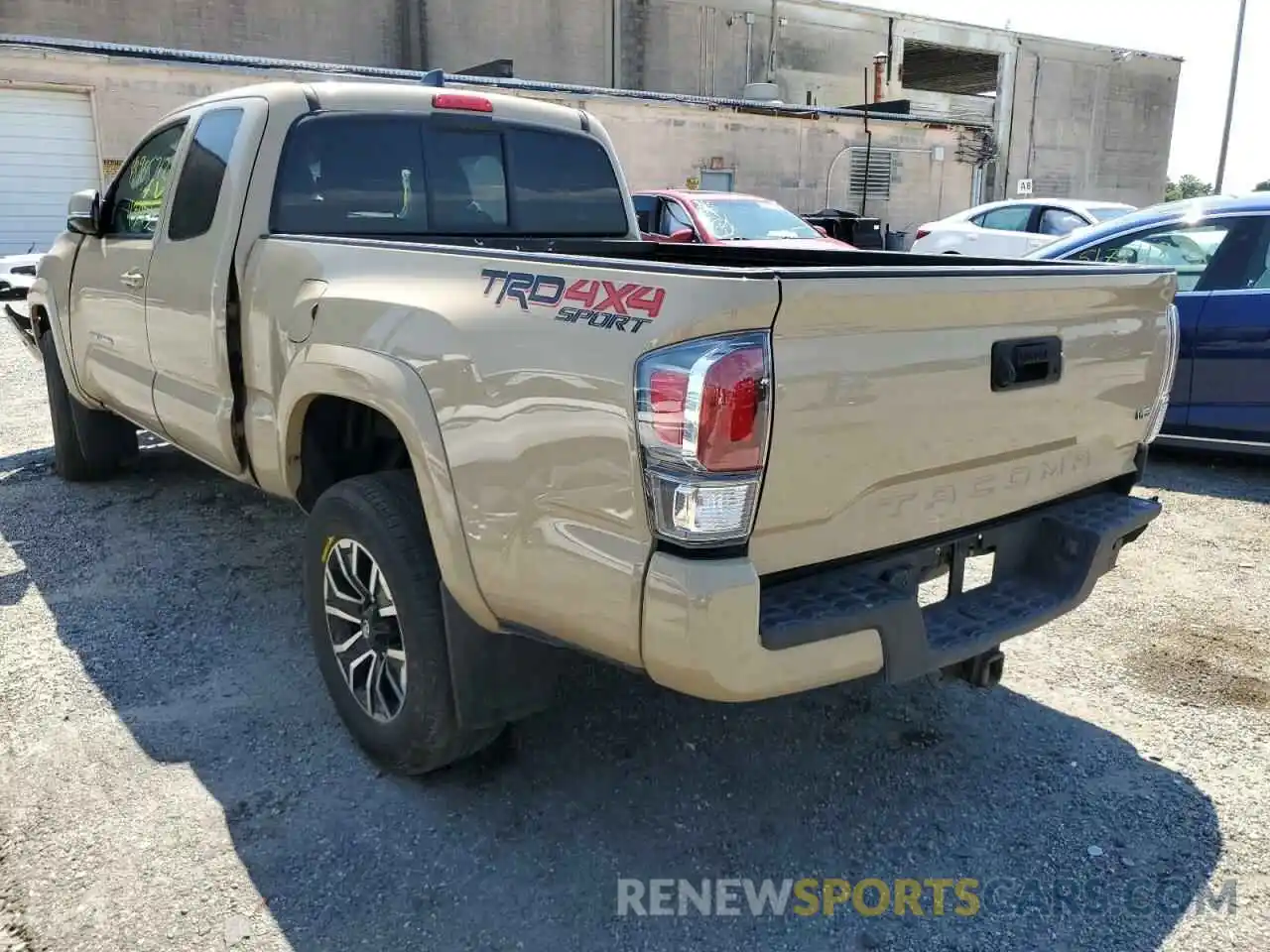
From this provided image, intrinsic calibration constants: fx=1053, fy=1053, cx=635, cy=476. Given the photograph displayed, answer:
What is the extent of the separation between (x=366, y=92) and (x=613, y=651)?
106 inches

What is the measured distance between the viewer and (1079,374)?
112 inches

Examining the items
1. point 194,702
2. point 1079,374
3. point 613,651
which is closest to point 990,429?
point 1079,374

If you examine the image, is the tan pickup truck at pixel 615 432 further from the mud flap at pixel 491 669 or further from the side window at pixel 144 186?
the side window at pixel 144 186

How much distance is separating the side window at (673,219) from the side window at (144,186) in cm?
699

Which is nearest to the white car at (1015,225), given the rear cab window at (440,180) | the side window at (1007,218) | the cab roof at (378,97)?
the side window at (1007,218)

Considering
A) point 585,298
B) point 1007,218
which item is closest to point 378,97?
point 585,298

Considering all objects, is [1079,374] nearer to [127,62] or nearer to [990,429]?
[990,429]

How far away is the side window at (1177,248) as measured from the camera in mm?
6477

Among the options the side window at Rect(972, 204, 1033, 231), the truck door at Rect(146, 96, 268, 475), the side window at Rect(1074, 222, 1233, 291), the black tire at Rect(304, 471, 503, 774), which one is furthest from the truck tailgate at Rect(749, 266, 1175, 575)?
the side window at Rect(972, 204, 1033, 231)

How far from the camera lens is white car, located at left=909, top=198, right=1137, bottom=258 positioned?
1323cm

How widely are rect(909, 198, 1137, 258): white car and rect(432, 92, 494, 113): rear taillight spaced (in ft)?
32.8

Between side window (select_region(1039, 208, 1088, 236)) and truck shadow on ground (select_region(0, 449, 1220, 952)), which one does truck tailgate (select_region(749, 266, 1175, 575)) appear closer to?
truck shadow on ground (select_region(0, 449, 1220, 952))

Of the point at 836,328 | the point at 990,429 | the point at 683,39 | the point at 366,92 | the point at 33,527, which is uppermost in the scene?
the point at 683,39

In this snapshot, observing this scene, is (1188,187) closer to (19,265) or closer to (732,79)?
(732,79)
